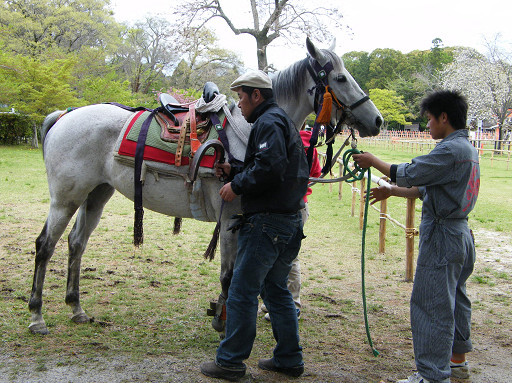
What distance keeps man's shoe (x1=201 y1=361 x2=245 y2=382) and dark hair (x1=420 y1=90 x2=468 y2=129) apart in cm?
206

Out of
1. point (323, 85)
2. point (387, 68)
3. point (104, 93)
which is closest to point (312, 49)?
point (323, 85)

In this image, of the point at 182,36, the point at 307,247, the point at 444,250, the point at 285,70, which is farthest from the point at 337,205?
the point at 182,36

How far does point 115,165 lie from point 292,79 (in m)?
1.60

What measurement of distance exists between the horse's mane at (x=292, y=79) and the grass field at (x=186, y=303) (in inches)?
80.1

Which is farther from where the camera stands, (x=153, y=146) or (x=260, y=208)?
(x=153, y=146)

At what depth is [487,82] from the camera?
116 ft

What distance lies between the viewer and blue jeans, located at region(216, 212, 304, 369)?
2.83 m

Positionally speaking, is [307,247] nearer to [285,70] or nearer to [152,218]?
[152,218]

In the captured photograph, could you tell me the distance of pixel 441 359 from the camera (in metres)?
2.71

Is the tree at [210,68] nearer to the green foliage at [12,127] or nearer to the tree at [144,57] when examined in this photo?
the tree at [144,57]

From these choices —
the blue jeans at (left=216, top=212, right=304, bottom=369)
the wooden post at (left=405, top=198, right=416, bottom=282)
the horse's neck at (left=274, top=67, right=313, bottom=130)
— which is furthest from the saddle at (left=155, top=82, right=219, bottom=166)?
the wooden post at (left=405, top=198, right=416, bottom=282)

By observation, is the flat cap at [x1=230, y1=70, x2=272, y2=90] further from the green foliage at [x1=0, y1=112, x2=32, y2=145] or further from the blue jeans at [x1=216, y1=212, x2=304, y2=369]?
the green foliage at [x1=0, y1=112, x2=32, y2=145]

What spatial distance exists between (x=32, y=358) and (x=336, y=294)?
3.10 metres

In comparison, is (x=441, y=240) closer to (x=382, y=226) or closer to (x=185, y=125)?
(x=185, y=125)
